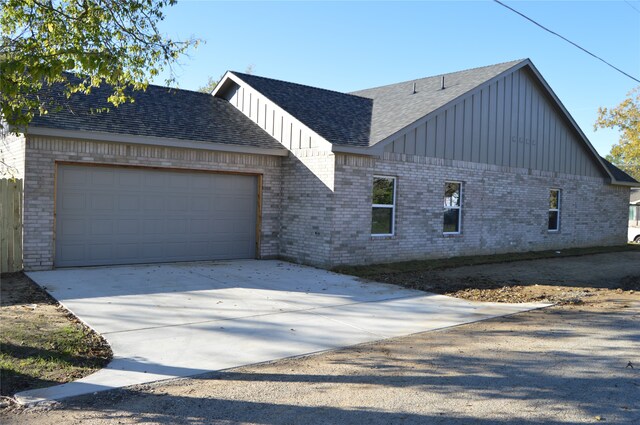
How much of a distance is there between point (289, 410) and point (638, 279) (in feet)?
39.6

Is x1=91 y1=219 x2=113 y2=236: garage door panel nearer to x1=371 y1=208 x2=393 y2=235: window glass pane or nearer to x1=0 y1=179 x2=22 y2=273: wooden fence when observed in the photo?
x1=0 y1=179 x2=22 y2=273: wooden fence

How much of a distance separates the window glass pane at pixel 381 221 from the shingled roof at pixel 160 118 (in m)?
3.22

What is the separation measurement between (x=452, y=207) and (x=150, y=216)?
8.59 meters

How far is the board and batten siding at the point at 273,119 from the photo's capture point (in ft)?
45.7

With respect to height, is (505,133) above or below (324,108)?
below

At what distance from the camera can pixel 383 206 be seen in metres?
14.4

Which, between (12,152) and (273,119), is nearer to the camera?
(12,152)

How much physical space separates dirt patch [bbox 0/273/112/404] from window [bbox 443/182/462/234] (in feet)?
36.1

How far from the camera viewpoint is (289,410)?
15.1 ft

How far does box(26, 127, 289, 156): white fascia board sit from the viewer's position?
36.5 ft

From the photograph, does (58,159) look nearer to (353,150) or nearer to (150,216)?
(150,216)

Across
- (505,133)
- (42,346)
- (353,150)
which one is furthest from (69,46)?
(505,133)

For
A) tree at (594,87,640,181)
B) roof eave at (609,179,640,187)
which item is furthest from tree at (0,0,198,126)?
tree at (594,87,640,181)

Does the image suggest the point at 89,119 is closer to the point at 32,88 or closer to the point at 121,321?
the point at 32,88
